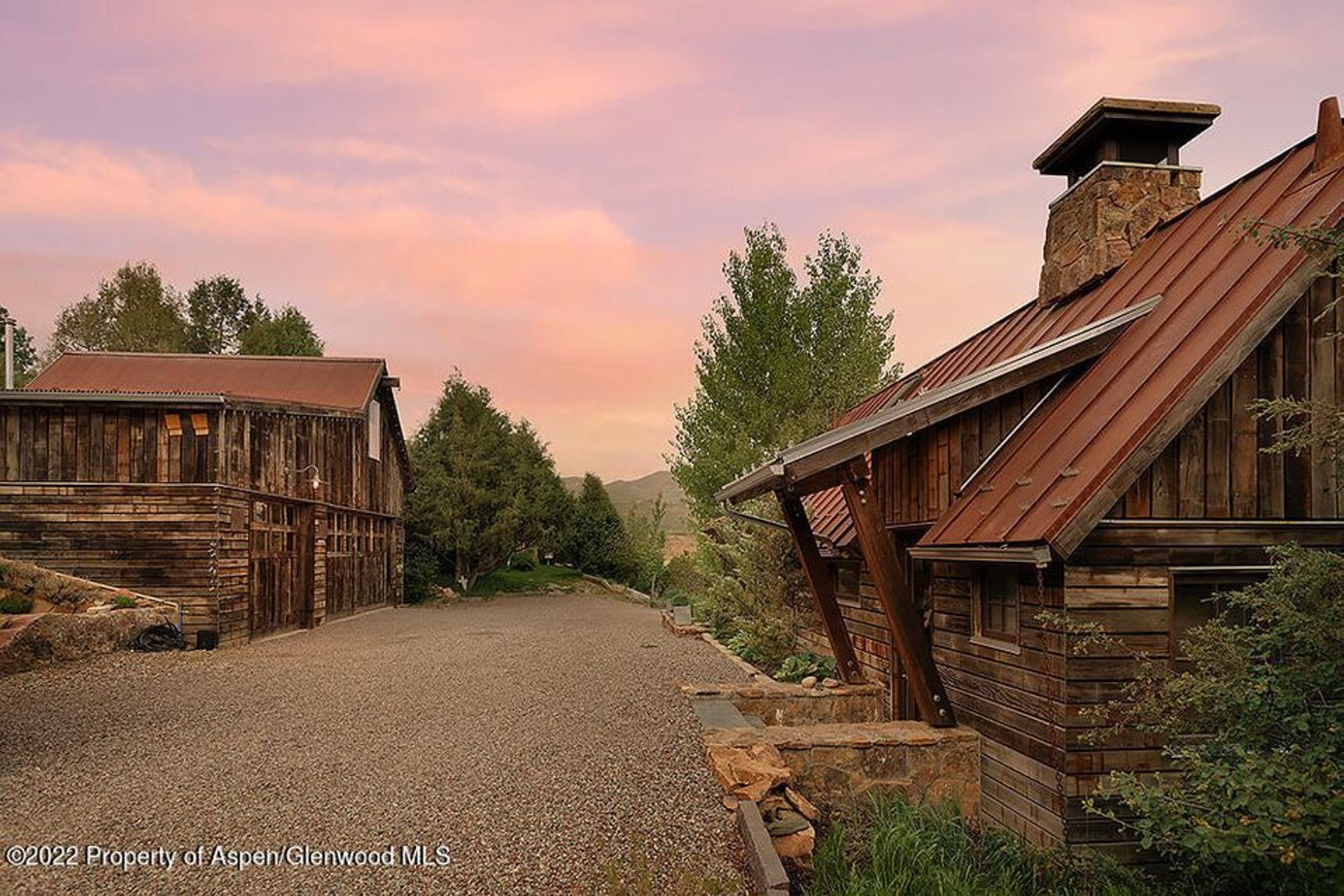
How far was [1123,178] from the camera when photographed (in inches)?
343

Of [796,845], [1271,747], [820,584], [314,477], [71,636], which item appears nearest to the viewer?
[1271,747]

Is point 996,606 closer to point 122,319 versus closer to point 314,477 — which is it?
point 314,477

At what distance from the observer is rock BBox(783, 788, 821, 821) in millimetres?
6223

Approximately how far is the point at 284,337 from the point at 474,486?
835 inches

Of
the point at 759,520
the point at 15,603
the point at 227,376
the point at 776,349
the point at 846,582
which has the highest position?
the point at 776,349

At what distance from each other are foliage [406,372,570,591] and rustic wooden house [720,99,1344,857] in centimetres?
2265

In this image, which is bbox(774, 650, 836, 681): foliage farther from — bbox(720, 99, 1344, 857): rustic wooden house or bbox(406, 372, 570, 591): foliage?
bbox(406, 372, 570, 591): foliage

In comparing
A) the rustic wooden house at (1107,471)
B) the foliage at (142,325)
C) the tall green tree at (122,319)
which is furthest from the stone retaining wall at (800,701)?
the tall green tree at (122,319)

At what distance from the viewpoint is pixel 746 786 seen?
6.26m

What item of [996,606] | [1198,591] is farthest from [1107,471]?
[996,606]

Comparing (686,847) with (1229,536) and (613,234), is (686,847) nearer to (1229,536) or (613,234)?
(1229,536)

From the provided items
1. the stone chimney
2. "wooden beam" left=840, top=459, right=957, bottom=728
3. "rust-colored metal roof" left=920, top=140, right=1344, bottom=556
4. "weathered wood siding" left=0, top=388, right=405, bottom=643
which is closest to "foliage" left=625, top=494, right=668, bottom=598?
"weathered wood siding" left=0, top=388, right=405, bottom=643

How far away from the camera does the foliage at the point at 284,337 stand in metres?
44.6

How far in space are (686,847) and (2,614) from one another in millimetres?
12526
